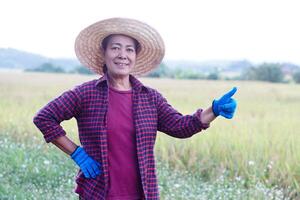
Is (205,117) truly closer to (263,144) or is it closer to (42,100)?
(263,144)

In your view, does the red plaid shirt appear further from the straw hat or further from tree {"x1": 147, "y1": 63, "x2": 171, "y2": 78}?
tree {"x1": 147, "y1": 63, "x2": 171, "y2": 78}

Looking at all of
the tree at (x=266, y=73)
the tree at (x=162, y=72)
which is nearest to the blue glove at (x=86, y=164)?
the tree at (x=266, y=73)

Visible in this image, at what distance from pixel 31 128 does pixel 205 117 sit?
547 centimetres

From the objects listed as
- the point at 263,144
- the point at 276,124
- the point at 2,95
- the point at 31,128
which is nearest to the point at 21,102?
the point at 2,95

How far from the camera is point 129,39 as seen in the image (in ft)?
11.0

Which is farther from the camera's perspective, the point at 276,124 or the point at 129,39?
the point at 276,124

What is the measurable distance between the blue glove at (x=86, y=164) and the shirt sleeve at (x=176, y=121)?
1.54 feet

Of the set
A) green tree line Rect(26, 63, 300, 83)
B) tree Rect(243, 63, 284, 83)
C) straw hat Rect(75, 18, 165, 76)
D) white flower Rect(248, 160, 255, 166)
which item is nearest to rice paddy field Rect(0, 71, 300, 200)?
white flower Rect(248, 160, 255, 166)

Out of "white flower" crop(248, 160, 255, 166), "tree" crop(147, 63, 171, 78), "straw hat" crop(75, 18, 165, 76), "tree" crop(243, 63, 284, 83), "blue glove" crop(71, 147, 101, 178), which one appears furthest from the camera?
"tree" crop(147, 63, 171, 78)

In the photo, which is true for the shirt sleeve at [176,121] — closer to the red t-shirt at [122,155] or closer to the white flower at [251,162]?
the red t-shirt at [122,155]

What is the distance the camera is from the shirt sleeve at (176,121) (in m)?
3.33

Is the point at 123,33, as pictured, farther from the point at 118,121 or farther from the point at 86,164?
the point at 86,164

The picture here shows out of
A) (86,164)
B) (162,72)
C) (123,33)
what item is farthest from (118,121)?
(162,72)

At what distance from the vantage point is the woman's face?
324 cm
